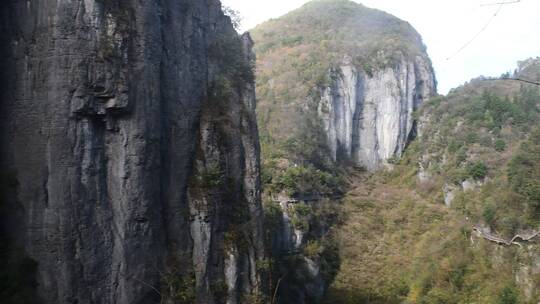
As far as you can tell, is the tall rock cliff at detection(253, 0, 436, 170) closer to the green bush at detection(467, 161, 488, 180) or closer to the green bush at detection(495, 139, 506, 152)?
the green bush at detection(467, 161, 488, 180)

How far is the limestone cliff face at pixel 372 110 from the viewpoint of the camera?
49938 millimetres

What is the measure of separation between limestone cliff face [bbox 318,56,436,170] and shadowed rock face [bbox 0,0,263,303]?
34.1m

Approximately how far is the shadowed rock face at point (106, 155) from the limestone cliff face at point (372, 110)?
34.1 metres

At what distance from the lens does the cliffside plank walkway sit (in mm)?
23828

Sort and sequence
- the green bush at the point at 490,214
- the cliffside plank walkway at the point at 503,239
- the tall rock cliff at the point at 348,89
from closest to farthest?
the cliffside plank walkway at the point at 503,239 < the green bush at the point at 490,214 < the tall rock cliff at the point at 348,89

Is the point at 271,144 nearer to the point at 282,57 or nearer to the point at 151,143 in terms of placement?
the point at 282,57

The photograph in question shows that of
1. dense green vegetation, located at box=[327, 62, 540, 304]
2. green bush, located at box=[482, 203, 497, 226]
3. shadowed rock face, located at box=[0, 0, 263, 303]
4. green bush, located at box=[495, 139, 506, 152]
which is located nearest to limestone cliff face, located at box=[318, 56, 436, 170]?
dense green vegetation, located at box=[327, 62, 540, 304]

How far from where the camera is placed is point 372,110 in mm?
52812

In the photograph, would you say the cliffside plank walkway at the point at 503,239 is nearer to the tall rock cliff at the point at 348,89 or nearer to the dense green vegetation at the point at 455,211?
the dense green vegetation at the point at 455,211

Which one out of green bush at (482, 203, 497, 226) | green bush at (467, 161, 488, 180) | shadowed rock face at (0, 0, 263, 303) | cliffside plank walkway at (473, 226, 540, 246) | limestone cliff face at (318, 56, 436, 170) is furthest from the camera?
limestone cliff face at (318, 56, 436, 170)

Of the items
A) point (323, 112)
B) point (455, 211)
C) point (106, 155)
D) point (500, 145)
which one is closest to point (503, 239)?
point (455, 211)

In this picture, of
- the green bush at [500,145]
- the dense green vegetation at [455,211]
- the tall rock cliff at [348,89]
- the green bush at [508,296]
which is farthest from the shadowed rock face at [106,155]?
the tall rock cliff at [348,89]

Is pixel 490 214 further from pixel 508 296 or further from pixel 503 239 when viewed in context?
pixel 508 296

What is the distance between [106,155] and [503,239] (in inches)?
796
